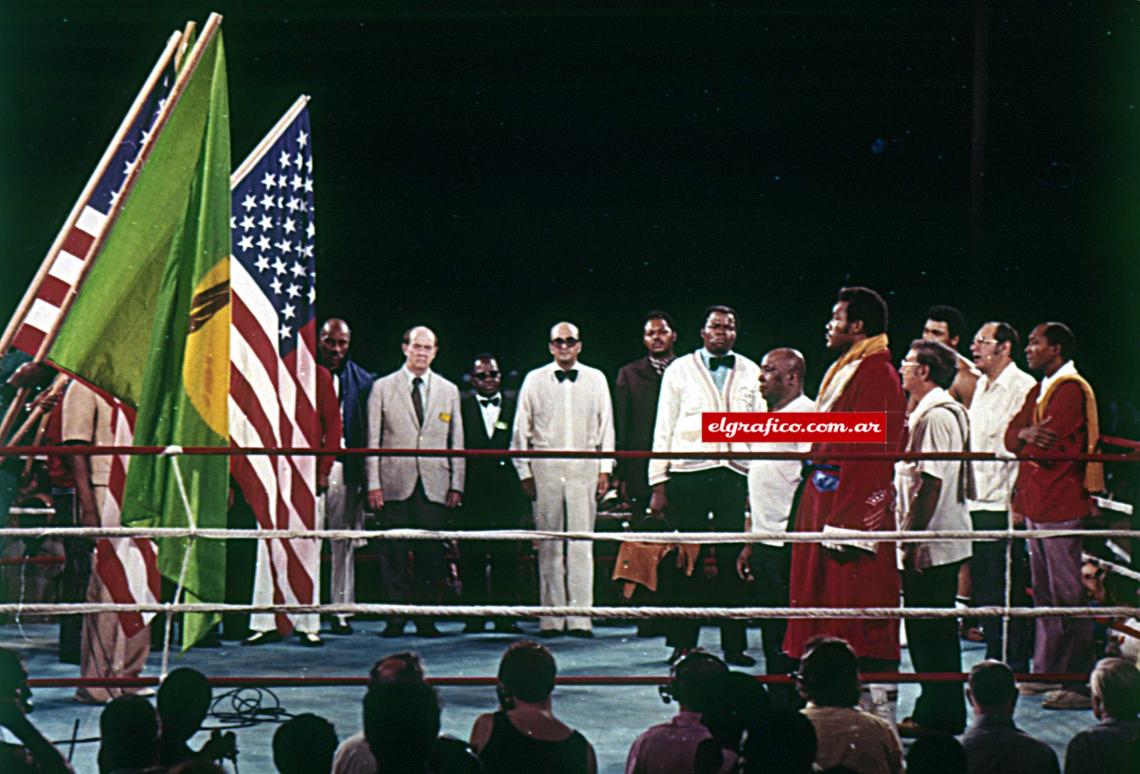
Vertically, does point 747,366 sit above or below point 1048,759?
above

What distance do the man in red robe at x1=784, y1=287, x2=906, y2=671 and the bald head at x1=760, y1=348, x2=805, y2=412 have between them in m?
0.56

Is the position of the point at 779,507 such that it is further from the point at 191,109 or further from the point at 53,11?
the point at 53,11

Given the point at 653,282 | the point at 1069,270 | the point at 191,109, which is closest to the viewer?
the point at 191,109

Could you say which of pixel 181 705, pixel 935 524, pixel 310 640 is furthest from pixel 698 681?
pixel 310 640

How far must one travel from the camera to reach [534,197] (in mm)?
6449

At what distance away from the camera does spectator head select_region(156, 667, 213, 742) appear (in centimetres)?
307

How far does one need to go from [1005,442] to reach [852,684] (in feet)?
7.19

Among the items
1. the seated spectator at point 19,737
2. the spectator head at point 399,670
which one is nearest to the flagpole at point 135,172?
the seated spectator at point 19,737

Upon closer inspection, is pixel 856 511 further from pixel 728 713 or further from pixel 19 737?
pixel 19 737

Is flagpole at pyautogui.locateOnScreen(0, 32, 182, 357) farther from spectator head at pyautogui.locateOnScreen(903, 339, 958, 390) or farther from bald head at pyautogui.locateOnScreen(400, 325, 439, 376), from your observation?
spectator head at pyautogui.locateOnScreen(903, 339, 958, 390)

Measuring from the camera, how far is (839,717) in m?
3.22

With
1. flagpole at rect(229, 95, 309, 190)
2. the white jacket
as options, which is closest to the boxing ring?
the white jacket

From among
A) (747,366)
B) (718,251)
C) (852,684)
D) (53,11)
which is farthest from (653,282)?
(852,684)

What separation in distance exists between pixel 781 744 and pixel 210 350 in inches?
79.4
